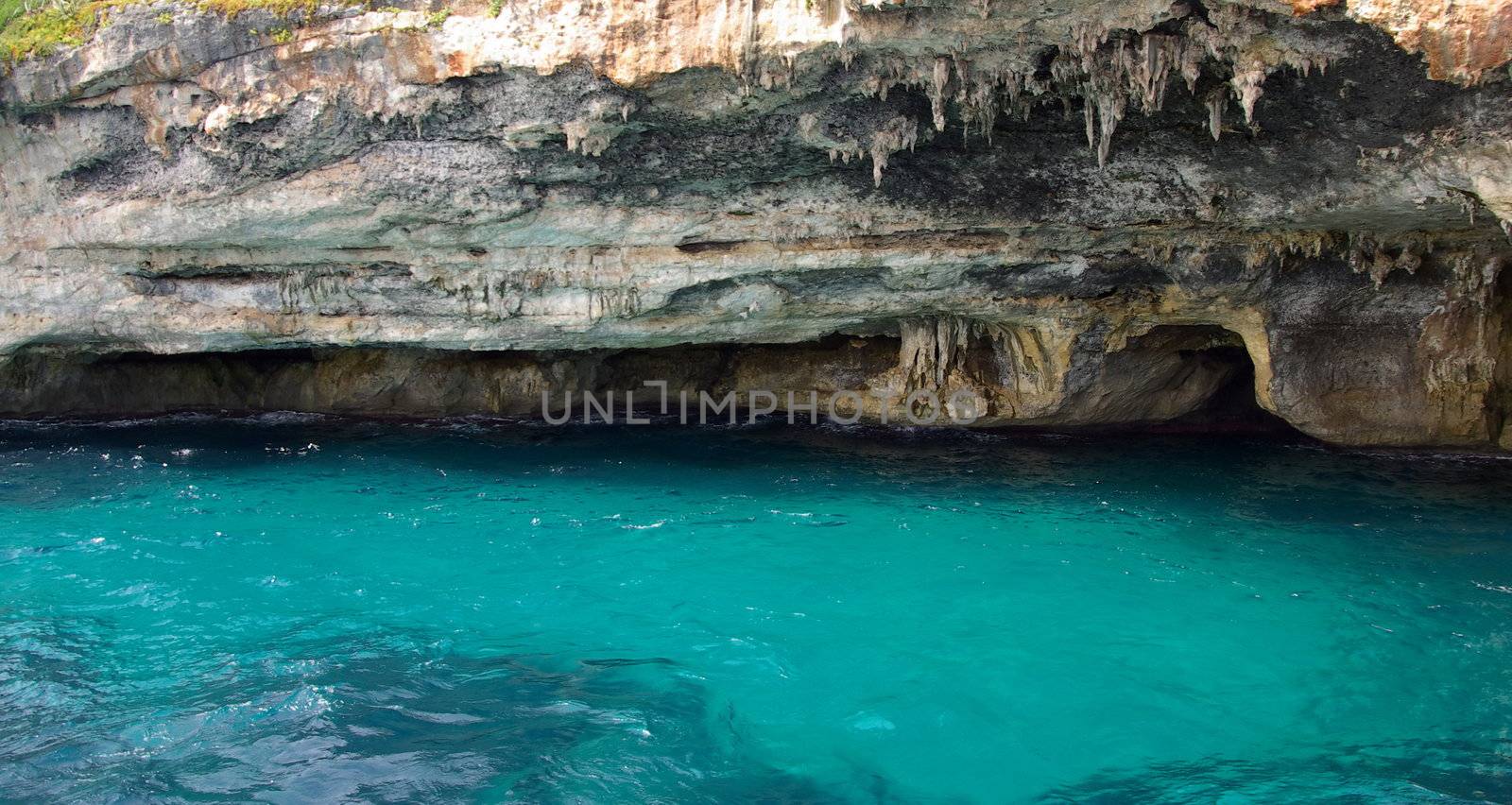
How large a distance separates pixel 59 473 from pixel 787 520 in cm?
1095

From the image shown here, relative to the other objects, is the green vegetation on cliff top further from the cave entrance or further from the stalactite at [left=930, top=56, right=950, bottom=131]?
the cave entrance

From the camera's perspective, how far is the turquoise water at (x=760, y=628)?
8516 millimetres

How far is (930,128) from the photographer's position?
40.8 ft

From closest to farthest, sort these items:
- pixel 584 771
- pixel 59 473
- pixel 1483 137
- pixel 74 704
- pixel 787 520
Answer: pixel 584 771 → pixel 74 704 → pixel 1483 137 → pixel 787 520 → pixel 59 473

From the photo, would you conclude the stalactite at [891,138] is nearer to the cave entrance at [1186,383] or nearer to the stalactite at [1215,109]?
the stalactite at [1215,109]

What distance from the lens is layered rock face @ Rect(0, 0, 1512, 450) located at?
10.6 meters

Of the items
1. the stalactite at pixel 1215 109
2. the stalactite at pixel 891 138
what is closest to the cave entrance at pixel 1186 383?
the stalactite at pixel 1215 109

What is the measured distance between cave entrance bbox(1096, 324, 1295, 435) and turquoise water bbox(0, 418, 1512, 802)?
4.92ft

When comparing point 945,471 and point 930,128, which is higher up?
point 930,128

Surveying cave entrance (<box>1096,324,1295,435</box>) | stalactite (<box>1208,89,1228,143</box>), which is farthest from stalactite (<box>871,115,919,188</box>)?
cave entrance (<box>1096,324,1295,435</box>)

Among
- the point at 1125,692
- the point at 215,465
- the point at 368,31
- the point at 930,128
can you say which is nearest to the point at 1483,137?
the point at 930,128

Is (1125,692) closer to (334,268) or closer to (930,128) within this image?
(930,128)

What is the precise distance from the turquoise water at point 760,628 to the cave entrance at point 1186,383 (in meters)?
1.50

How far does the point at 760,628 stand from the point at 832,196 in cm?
611
